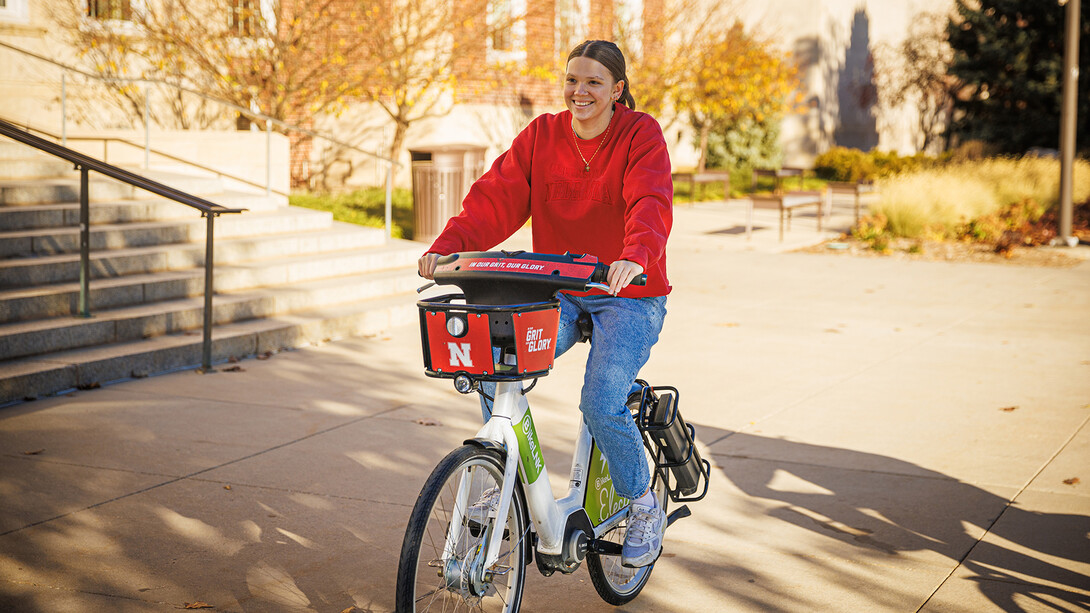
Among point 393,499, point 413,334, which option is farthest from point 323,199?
point 393,499

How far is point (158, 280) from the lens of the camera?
858cm

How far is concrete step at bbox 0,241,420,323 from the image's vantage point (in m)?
7.57

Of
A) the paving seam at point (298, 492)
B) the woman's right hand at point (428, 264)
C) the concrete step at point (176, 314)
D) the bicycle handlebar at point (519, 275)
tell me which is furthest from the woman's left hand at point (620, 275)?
the concrete step at point (176, 314)

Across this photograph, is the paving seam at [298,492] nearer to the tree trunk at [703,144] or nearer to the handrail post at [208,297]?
the handrail post at [208,297]

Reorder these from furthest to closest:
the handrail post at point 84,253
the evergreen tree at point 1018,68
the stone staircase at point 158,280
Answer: the evergreen tree at point 1018,68 → the handrail post at point 84,253 → the stone staircase at point 158,280

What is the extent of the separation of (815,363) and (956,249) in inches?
336

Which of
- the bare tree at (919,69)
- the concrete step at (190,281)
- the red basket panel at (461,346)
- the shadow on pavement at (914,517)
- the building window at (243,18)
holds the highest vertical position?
the bare tree at (919,69)

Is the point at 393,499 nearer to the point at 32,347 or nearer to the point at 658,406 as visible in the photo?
the point at 658,406

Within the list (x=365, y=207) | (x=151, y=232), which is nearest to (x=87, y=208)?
(x=151, y=232)

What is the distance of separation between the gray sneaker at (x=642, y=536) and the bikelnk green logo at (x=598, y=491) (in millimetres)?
87

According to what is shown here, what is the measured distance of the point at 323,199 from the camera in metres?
15.6

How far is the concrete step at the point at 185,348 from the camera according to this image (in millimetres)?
6699

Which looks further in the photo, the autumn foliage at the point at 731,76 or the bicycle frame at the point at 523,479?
the autumn foliage at the point at 731,76

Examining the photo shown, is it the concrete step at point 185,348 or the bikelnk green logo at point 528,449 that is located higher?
the bikelnk green logo at point 528,449
